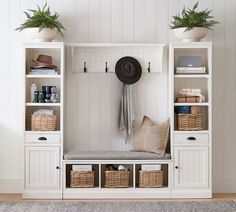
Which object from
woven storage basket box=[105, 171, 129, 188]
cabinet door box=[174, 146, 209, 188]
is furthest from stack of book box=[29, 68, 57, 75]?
cabinet door box=[174, 146, 209, 188]

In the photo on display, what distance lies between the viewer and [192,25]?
511 cm

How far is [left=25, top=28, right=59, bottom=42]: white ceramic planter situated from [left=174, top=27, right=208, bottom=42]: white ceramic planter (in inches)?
53.4

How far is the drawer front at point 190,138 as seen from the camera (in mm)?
5133

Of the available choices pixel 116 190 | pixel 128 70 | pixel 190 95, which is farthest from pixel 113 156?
pixel 190 95

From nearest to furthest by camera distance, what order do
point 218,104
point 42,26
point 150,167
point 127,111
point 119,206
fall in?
point 119,206, point 42,26, point 150,167, point 127,111, point 218,104

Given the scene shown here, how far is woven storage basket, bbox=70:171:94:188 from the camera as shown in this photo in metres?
5.10

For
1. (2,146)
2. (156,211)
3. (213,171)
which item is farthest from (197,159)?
(2,146)

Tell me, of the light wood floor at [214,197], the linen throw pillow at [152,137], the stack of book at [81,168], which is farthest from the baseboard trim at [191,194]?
the stack of book at [81,168]

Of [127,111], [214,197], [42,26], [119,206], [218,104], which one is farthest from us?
[218,104]

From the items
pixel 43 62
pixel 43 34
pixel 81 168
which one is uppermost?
pixel 43 34

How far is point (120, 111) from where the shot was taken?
539cm

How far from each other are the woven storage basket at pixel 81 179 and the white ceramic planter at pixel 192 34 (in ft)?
5.90

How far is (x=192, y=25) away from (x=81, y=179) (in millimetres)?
2071

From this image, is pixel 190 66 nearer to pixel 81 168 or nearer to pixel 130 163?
pixel 130 163
